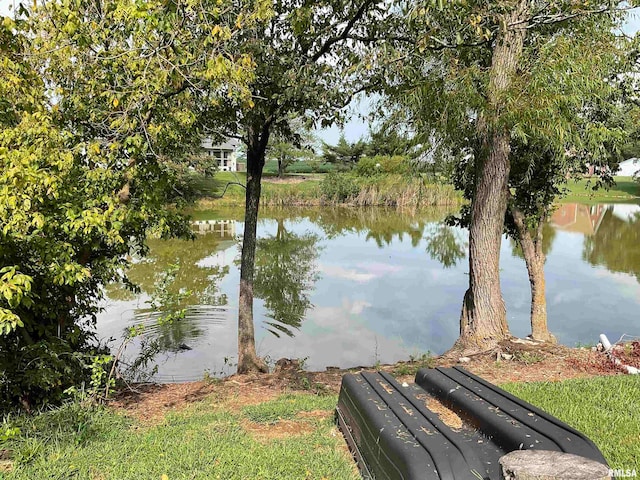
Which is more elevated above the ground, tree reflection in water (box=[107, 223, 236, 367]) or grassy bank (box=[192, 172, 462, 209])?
grassy bank (box=[192, 172, 462, 209])

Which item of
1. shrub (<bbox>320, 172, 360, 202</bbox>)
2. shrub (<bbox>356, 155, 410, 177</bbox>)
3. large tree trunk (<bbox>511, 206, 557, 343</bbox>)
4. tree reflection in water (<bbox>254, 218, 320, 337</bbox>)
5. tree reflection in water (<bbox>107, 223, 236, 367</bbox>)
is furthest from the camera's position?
shrub (<bbox>356, 155, 410, 177</bbox>)

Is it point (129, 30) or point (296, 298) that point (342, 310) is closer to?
A: point (296, 298)

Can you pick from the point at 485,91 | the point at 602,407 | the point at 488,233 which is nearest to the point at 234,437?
the point at 602,407

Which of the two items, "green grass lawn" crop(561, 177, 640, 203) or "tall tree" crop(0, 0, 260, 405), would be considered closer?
"tall tree" crop(0, 0, 260, 405)

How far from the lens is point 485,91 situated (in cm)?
714

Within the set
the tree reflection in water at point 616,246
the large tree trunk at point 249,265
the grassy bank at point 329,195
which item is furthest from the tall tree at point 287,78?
the grassy bank at point 329,195

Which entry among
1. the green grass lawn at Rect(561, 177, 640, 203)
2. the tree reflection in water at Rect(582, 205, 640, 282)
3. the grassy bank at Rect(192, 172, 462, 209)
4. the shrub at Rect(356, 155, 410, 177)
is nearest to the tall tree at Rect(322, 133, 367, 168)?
the shrub at Rect(356, 155, 410, 177)

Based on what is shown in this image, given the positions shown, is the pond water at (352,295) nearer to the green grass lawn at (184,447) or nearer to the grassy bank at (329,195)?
the green grass lawn at (184,447)

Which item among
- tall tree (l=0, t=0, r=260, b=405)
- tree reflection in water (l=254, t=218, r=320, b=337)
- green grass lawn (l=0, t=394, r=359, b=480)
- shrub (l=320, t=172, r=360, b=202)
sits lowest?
tree reflection in water (l=254, t=218, r=320, b=337)

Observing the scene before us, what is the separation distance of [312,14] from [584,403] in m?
5.14

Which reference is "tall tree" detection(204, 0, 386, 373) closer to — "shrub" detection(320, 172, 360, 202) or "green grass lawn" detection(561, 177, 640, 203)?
"shrub" detection(320, 172, 360, 202)

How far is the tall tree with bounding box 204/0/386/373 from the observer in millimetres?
6309

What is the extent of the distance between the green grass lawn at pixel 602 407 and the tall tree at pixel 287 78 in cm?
386

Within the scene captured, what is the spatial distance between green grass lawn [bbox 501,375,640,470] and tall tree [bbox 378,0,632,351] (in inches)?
88.1
